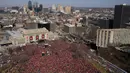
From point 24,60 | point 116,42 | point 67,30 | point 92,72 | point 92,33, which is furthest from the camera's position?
point 67,30

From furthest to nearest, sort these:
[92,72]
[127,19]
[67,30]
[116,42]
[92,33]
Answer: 1. [67,30]
2. [127,19]
3. [92,33]
4. [116,42]
5. [92,72]

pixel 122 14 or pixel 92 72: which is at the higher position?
pixel 122 14

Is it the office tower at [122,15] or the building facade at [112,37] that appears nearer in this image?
the building facade at [112,37]

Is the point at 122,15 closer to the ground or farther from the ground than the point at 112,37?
farther from the ground

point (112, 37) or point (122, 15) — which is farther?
point (122, 15)

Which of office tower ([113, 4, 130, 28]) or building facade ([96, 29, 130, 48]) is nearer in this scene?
building facade ([96, 29, 130, 48])

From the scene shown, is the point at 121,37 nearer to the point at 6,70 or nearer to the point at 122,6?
the point at 122,6

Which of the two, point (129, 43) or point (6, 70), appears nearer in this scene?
point (6, 70)

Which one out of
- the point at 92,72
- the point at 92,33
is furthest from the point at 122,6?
the point at 92,72

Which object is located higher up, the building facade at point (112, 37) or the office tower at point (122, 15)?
the office tower at point (122, 15)

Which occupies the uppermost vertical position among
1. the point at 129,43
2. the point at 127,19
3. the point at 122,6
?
the point at 122,6

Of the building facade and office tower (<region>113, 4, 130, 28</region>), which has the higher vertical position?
office tower (<region>113, 4, 130, 28</region>)
